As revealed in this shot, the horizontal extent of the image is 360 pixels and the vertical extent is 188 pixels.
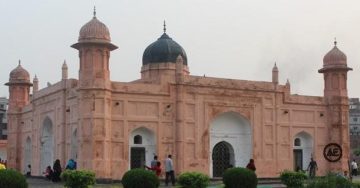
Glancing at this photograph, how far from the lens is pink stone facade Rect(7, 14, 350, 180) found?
31156 millimetres

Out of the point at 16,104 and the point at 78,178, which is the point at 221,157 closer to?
the point at 16,104

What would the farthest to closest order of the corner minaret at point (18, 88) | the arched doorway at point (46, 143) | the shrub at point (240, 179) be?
1. the corner minaret at point (18, 88)
2. the arched doorway at point (46, 143)
3. the shrub at point (240, 179)

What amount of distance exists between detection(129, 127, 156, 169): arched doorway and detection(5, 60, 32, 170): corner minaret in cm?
1113

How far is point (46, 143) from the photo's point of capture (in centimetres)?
3775

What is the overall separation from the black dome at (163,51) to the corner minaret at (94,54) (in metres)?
5.88

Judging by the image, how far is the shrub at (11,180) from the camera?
64.2ft

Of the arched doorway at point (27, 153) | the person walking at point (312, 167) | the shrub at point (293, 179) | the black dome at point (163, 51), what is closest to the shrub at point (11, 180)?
the shrub at point (293, 179)

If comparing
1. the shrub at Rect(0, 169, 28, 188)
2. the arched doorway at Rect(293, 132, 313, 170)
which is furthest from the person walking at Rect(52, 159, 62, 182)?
the arched doorway at Rect(293, 132, 313, 170)

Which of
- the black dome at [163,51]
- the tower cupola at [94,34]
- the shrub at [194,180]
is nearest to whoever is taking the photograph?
the shrub at [194,180]

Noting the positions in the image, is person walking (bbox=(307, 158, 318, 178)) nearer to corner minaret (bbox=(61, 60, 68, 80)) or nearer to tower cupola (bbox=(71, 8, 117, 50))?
tower cupola (bbox=(71, 8, 117, 50))

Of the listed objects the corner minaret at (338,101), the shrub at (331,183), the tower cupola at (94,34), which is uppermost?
the tower cupola at (94,34)

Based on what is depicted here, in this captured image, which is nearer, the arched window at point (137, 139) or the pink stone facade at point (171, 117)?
the pink stone facade at point (171, 117)

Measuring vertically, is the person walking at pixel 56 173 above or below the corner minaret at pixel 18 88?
below

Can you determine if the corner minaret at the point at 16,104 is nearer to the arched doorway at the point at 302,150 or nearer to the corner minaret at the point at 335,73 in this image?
the arched doorway at the point at 302,150
